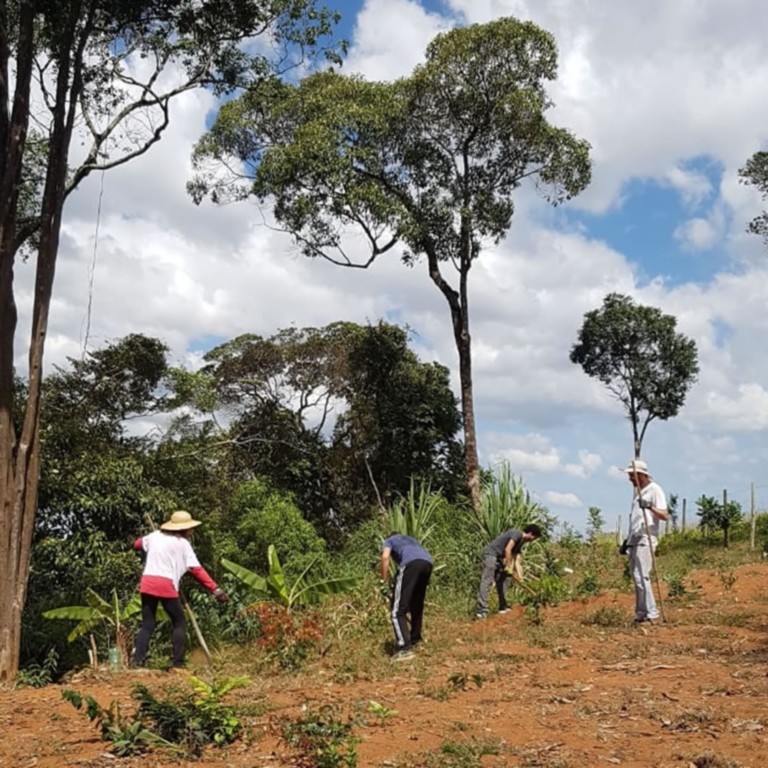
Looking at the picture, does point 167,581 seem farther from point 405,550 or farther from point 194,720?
point 194,720

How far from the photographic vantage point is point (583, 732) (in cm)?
573

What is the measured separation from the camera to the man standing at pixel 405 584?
8984 millimetres

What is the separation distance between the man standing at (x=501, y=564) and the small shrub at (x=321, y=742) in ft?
20.7

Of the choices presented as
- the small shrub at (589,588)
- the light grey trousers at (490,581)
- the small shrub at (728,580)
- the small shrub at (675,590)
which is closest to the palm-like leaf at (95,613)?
the light grey trousers at (490,581)

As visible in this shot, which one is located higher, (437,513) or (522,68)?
(522,68)

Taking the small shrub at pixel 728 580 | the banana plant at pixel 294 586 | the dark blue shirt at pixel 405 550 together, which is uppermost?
the dark blue shirt at pixel 405 550

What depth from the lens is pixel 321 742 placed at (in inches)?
203

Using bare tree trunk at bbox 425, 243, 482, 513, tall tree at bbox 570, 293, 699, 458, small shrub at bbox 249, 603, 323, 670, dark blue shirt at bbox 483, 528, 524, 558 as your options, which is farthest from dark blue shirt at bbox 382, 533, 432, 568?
tall tree at bbox 570, 293, 699, 458

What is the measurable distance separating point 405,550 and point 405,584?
366 millimetres

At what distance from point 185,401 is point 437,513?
201 inches

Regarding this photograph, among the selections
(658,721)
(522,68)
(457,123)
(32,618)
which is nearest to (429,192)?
(457,123)

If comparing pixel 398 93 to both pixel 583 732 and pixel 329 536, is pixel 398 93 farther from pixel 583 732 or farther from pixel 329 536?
pixel 583 732

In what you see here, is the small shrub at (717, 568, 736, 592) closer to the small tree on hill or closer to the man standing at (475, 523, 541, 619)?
the man standing at (475, 523, 541, 619)

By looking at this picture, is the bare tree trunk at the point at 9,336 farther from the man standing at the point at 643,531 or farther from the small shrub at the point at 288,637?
the man standing at the point at 643,531
